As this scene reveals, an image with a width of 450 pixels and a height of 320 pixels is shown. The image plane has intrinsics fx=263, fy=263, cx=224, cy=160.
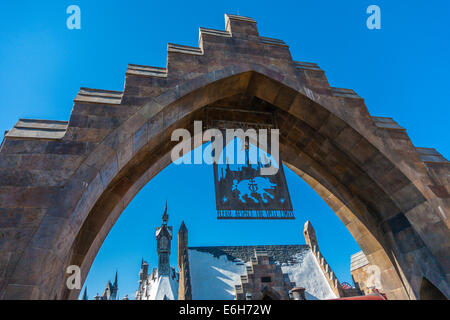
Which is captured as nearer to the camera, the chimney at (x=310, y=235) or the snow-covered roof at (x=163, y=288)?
the chimney at (x=310, y=235)

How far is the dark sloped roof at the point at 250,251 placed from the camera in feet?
90.0

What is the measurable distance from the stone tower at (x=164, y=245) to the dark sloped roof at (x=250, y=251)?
48.4ft

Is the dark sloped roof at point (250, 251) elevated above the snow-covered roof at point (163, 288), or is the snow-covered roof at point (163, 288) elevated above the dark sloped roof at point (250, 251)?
the dark sloped roof at point (250, 251)

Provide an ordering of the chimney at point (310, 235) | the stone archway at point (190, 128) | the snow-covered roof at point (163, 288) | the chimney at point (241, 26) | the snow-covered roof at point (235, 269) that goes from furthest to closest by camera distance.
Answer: the snow-covered roof at point (163, 288) → the chimney at point (310, 235) → the snow-covered roof at point (235, 269) → the chimney at point (241, 26) → the stone archway at point (190, 128)

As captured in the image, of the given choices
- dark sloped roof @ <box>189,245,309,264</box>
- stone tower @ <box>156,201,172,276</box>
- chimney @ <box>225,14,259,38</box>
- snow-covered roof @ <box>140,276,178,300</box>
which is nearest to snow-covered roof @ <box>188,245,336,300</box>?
dark sloped roof @ <box>189,245,309,264</box>

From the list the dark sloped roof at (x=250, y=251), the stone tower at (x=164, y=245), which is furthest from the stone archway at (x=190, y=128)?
the stone tower at (x=164, y=245)

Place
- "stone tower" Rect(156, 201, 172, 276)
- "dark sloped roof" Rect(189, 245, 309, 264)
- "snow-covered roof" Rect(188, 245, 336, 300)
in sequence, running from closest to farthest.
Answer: "snow-covered roof" Rect(188, 245, 336, 300) < "dark sloped roof" Rect(189, 245, 309, 264) < "stone tower" Rect(156, 201, 172, 276)

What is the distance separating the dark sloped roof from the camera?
27438 millimetres

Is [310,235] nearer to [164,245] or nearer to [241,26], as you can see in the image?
[164,245]

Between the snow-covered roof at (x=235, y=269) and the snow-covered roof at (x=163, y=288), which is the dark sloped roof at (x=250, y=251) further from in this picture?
the snow-covered roof at (x=163, y=288)

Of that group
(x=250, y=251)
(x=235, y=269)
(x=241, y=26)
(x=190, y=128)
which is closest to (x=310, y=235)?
(x=250, y=251)

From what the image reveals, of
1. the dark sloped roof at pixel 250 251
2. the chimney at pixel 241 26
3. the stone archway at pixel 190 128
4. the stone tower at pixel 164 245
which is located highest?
the stone tower at pixel 164 245

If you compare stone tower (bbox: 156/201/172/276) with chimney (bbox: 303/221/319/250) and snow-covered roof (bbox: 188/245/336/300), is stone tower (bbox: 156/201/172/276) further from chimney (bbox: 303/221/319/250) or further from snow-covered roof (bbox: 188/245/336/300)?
chimney (bbox: 303/221/319/250)

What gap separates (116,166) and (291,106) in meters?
4.13
